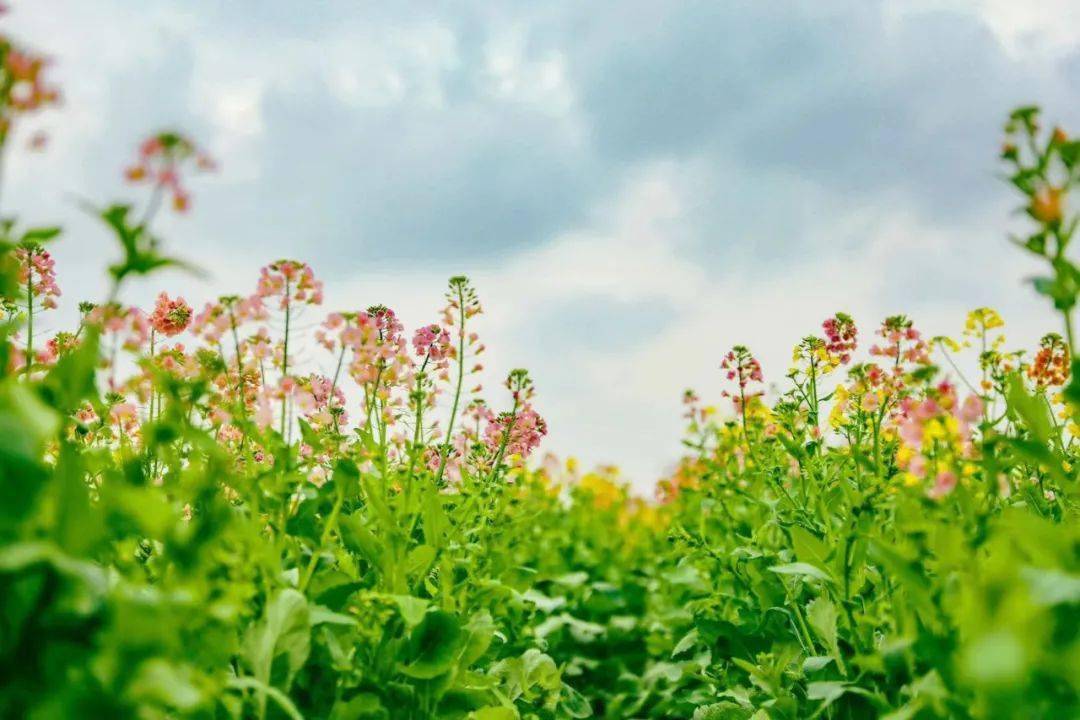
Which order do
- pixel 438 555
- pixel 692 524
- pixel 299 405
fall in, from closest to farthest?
pixel 299 405, pixel 438 555, pixel 692 524

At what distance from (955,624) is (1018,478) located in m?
2.76

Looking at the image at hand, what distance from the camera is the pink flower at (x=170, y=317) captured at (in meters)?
4.10

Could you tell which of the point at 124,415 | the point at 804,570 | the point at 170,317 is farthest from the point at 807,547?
the point at 124,415

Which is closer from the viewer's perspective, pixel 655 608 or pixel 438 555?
pixel 438 555

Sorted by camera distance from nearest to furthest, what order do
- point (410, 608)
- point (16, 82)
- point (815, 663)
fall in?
point (16, 82)
point (410, 608)
point (815, 663)

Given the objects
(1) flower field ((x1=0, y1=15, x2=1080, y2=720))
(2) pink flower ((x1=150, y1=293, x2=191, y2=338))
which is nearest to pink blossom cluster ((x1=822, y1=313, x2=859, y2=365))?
(1) flower field ((x1=0, y1=15, x2=1080, y2=720))

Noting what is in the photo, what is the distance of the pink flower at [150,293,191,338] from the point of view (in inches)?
161

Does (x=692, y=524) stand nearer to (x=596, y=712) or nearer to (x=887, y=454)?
(x=596, y=712)

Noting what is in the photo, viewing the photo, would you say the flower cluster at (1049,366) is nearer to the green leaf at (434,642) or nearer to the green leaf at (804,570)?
the green leaf at (804,570)

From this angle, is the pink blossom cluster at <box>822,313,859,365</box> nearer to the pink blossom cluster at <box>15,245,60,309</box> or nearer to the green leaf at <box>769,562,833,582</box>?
the green leaf at <box>769,562,833,582</box>

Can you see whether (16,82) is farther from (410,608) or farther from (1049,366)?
(1049,366)

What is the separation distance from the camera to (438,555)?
3662 millimetres

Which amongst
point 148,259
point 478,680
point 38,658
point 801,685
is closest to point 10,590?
point 38,658

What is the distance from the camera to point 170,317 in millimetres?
4082
